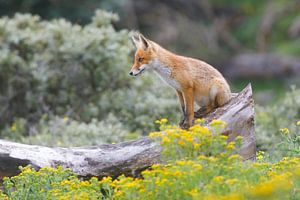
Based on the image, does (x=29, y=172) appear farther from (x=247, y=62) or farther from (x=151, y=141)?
(x=247, y=62)

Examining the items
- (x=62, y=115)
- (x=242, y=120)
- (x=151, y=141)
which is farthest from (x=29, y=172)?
(x=62, y=115)

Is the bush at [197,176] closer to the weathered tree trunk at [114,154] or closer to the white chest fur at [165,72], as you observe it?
the weathered tree trunk at [114,154]

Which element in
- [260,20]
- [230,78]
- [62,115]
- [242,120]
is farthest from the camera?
[260,20]

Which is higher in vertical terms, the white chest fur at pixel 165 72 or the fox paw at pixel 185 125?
the white chest fur at pixel 165 72

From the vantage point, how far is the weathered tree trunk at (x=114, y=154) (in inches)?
307

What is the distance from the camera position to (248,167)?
572 centimetres

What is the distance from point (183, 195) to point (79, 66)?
28.8 ft

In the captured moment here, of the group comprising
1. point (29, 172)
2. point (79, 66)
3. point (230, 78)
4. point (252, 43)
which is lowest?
point (29, 172)

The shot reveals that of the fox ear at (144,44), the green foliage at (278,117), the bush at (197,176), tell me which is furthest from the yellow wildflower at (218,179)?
the green foliage at (278,117)

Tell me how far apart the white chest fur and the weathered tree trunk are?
785mm

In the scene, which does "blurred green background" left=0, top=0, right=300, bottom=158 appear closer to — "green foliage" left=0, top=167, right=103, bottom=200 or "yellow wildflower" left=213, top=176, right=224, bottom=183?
"green foliage" left=0, top=167, right=103, bottom=200

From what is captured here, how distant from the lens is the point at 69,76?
14250 millimetres

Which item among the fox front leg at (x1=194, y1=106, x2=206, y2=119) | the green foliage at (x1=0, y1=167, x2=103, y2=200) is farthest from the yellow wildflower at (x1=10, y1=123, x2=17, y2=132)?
the green foliage at (x1=0, y1=167, x2=103, y2=200)

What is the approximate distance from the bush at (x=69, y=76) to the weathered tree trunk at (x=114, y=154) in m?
5.45
